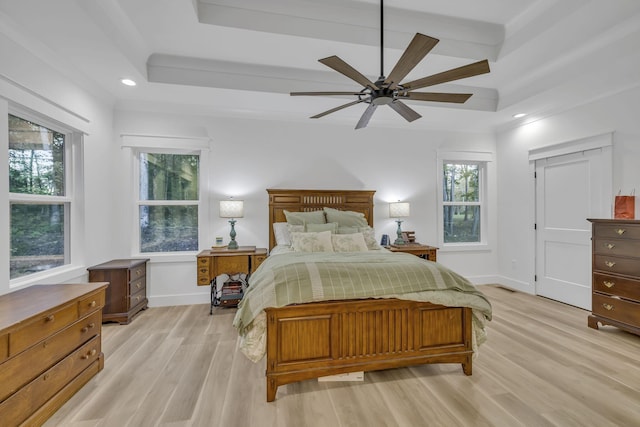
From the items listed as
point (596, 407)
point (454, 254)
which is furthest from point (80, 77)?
point (454, 254)

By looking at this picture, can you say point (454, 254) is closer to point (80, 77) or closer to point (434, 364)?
point (434, 364)

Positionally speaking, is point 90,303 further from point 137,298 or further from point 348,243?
point 348,243

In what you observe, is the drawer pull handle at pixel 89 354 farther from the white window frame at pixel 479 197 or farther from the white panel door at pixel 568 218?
the white panel door at pixel 568 218

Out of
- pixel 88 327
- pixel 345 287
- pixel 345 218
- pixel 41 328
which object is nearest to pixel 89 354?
pixel 88 327

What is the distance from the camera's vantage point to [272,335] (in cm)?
193

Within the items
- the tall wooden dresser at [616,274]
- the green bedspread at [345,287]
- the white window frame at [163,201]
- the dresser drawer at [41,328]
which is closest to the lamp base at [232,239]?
the white window frame at [163,201]

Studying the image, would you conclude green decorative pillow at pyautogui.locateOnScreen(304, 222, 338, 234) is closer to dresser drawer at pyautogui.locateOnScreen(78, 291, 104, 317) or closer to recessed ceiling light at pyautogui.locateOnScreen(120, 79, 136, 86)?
dresser drawer at pyautogui.locateOnScreen(78, 291, 104, 317)

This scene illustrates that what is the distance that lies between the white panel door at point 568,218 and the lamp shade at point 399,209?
191 cm

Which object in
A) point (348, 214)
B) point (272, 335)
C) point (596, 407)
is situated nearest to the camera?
point (596, 407)

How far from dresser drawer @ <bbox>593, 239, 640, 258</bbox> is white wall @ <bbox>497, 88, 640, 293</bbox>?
727 millimetres

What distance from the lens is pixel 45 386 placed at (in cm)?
173

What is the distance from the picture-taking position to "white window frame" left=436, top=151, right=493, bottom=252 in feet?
15.6

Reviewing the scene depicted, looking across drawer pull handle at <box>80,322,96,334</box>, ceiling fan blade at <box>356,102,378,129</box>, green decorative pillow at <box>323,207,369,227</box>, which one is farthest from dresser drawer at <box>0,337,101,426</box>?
ceiling fan blade at <box>356,102,378,129</box>

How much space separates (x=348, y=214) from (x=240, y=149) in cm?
181
